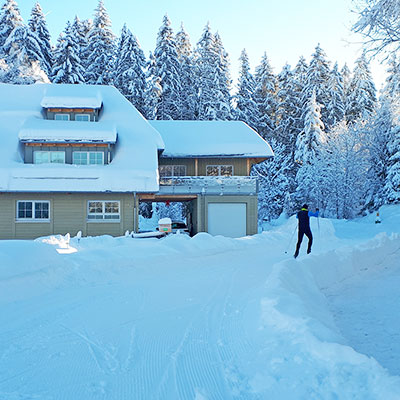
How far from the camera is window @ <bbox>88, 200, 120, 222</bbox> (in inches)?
850

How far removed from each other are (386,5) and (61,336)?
35.8ft

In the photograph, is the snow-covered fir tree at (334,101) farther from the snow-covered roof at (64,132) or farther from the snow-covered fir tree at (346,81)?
the snow-covered roof at (64,132)

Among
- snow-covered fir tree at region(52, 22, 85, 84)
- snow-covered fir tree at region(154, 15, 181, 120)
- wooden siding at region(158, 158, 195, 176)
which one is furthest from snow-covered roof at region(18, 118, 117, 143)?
snow-covered fir tree at region(154, 15, 181, 120)

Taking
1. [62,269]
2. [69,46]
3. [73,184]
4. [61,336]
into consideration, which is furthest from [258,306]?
[69,46]

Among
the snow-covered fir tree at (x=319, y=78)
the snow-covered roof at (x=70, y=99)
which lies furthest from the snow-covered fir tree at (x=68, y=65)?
the snow-covered fir tree at (x=319, y=78)

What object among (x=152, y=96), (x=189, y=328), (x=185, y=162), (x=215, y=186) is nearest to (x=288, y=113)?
(x=152, y=96)

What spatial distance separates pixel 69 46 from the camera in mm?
41250

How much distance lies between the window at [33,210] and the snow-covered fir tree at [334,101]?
36475mm

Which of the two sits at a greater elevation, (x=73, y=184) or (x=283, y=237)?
(x=73, y=184)

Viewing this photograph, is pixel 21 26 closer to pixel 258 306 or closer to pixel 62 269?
Result: pixel 62 269

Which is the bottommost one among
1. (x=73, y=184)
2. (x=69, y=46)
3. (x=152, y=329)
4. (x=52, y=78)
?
(x=152, y=329)

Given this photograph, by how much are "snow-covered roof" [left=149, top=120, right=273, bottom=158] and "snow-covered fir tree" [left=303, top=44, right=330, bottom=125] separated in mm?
21129

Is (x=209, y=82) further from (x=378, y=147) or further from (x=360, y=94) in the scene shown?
(x=360, y=94)

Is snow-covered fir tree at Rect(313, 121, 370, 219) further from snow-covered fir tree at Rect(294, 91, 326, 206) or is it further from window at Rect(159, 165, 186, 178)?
window at Rect(159, 165, 186, 178)
